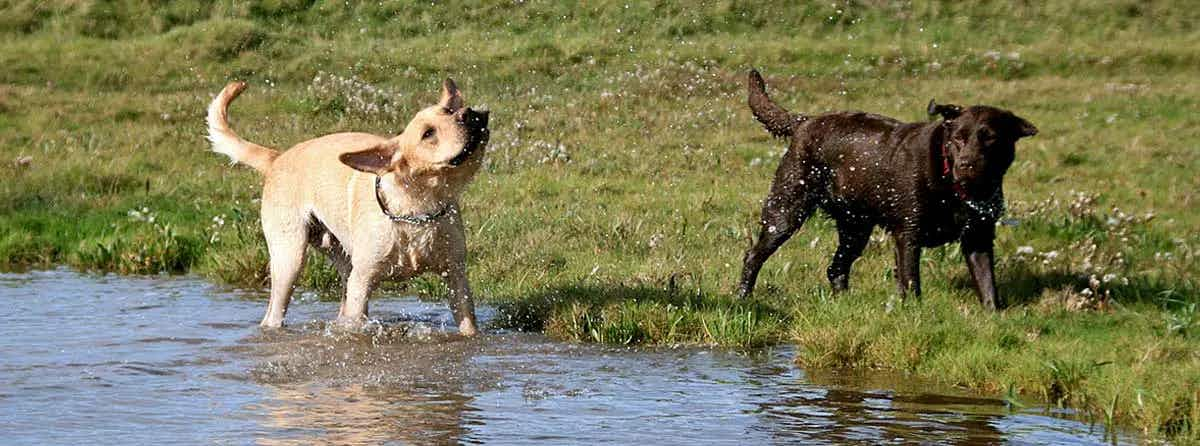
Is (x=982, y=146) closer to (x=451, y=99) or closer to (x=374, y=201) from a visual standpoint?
(x=451, y=99)

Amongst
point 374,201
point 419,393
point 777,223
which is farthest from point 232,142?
point 777,223

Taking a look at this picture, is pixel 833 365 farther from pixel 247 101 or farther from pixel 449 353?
pixel 247 101

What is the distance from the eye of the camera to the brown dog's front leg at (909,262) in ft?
30.6

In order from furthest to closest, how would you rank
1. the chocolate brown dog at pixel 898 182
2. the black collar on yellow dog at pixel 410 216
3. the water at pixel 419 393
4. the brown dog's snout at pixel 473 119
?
the chocolate brown dog at pixel 898 182 < the black collar on yellow dog at pixel 410 216 < the brown dog's snout at pixel 473 119 < the water at pixel 419 393

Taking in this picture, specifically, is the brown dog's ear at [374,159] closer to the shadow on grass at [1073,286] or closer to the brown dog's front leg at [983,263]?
the brown dog's front leg at [983,263]

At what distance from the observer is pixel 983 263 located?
9.23 m

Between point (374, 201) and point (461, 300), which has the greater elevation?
point (374, 201)

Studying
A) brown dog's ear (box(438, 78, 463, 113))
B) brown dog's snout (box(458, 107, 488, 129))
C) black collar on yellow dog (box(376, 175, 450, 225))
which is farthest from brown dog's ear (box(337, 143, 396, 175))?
brown dog's snout (box(458, 107, 488, 129))

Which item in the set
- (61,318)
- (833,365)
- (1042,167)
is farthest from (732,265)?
(1042,167)

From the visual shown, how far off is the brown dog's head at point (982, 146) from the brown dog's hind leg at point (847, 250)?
1233 millimetres

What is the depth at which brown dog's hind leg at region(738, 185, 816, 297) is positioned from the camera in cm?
1010

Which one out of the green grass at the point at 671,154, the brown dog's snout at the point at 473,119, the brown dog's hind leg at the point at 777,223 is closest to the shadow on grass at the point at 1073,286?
the green grass at the point at 671,154

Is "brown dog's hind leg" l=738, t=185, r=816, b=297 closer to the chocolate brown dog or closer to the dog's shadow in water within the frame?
the chocolate brown dog

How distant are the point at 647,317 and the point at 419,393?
186 centimetres
